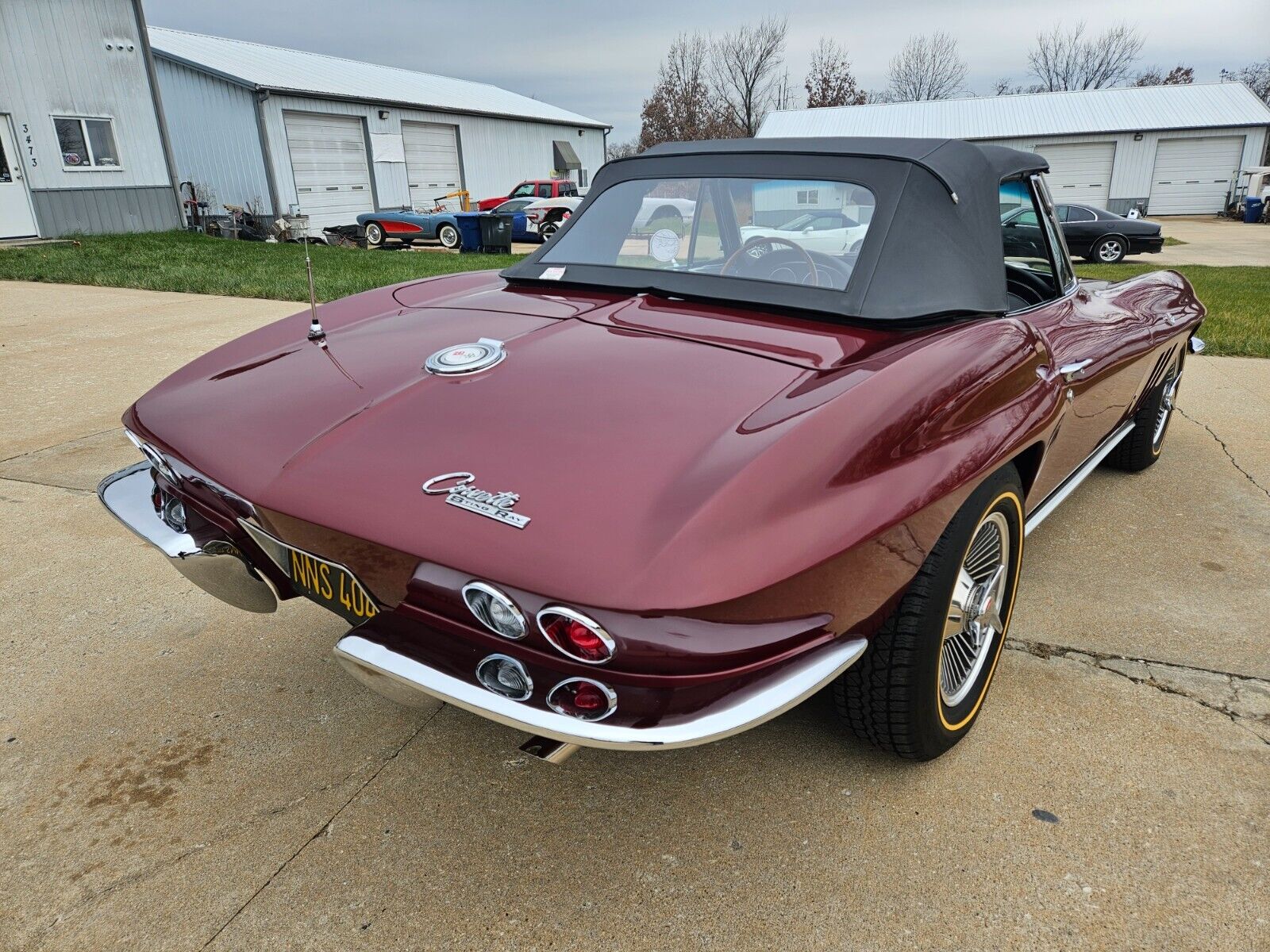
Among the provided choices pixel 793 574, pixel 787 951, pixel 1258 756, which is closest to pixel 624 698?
pixel 793 574

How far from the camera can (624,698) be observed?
1.46m

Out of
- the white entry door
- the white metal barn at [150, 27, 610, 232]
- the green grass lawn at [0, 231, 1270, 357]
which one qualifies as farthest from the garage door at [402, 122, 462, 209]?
the white entry door

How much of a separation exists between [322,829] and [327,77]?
26.2 metres

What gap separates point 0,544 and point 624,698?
315cm

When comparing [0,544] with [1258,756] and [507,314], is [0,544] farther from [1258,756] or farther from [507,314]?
[1258,756]

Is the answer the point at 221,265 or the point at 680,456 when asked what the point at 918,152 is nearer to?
the point at 680,456

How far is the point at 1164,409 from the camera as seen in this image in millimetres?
4082

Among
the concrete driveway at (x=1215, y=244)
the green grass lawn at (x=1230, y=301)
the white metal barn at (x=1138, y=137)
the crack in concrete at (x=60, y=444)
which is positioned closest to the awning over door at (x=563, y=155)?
the white metal barn at (x=1138, y=137)

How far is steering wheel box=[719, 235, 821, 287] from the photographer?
2514 millimetres

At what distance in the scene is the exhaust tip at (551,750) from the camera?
157cm

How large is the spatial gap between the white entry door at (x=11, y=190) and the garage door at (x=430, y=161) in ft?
36.0

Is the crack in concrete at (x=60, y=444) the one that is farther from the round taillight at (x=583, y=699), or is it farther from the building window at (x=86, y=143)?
→ the building window at (x=86, y=143)

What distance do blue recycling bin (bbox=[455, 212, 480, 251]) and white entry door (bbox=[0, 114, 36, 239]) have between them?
7.86m

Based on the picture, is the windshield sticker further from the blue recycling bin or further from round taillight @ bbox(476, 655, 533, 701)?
the blue recycling bin
